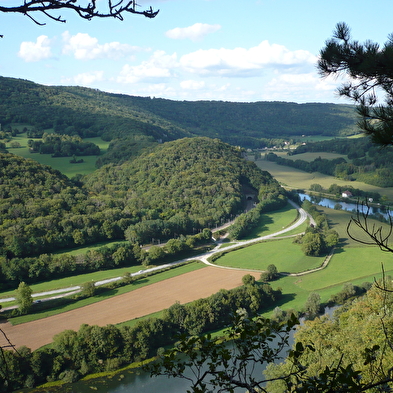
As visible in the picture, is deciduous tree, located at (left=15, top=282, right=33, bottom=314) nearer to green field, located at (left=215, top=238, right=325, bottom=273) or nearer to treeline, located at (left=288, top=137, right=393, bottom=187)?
green field, located at (left=215, top=238, right=325, bottom=273)

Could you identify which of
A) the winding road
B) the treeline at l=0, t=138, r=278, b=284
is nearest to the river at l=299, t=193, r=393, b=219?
the treeline at l=0, t=138, r=278, b=284

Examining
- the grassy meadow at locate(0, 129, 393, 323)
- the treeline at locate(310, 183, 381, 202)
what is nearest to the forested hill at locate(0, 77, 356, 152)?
the treeline at locate(310, 183, 381, 202)

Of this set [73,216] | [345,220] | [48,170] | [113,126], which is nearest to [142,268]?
[73,216]

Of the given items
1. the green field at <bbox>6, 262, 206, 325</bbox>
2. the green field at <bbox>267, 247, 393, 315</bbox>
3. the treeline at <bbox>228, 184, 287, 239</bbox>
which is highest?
the treeline at <bbox>228, 184, 287, 239</bbox>

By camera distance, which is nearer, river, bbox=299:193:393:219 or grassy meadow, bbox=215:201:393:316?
grassy meadow, bbox=215:201:393:316

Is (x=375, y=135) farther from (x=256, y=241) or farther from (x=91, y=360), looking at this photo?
(x=256, y=241)

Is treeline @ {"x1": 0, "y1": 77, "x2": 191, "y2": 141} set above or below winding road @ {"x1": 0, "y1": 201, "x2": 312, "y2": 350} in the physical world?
above

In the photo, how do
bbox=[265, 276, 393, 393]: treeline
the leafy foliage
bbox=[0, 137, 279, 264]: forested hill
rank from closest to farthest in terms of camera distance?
the leafy foliage → bbox=[265, 276, 393, 393]: treeline → bbox=[0, 137, 279, 264]: forested hill

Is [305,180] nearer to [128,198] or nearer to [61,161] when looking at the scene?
[128,198]

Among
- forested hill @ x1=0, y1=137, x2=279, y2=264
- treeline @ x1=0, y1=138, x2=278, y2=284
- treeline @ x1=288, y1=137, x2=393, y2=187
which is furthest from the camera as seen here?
treeline @ x1=288, y1=137, x2=393, y2=187
